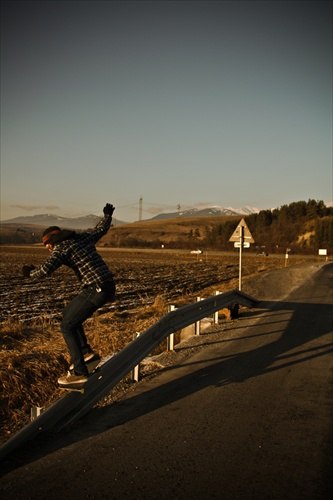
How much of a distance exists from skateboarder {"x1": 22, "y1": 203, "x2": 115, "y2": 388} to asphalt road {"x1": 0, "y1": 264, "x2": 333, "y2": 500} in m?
0.66

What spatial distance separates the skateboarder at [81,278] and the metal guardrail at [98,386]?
22cm

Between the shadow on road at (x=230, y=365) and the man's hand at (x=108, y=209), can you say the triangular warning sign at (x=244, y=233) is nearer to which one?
the shadow on road at (x=230, y=365)

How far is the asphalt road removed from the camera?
3109 millimetres

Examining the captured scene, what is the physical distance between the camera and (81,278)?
4.70 m

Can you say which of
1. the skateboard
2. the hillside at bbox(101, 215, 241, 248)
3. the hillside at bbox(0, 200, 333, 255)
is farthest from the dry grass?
the hillside at bbox(101, 215, 241, 248)

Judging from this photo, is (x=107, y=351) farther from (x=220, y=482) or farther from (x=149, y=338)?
(x=220, y=482)

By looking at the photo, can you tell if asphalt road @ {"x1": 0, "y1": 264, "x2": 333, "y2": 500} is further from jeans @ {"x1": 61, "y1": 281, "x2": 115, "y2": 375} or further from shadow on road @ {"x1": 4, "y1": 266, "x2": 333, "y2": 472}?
jeans @ {"x1": 61, "y1": 281, "x2": 115, "y2": 375}

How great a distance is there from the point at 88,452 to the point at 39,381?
2.42 meters

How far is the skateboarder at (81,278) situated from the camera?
4488mm

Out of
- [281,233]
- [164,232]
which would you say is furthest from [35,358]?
[164,232]

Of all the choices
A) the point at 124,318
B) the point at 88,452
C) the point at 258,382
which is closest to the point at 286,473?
the point at 88,452

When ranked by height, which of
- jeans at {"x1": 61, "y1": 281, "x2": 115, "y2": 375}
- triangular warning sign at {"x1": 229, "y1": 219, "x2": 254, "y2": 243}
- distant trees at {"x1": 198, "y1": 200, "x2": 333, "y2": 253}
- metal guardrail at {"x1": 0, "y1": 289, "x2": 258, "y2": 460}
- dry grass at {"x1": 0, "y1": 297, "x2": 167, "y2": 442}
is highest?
distant trees at {"x1": 198, "y1": 200, "x2": 333, "y2": 253}

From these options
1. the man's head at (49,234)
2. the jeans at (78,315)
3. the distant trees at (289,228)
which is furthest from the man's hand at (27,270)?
the distant trees at (289,228)

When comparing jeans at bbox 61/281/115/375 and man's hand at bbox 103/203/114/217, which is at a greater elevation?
man's hand at bbox 103/203/114/217
